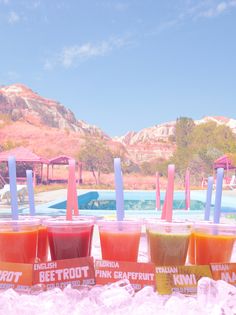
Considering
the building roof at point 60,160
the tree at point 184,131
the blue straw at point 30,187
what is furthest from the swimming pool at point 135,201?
the tree at point 184,131

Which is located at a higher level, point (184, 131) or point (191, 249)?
point (184, 131)

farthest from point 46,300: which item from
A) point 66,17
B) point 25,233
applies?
point 66,17

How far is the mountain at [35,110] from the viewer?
104 feet

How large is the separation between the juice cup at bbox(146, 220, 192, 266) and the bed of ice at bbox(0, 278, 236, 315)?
8.3 inches

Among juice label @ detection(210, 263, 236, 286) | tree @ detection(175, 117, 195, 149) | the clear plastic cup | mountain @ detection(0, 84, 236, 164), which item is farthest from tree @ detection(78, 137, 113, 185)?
juice label @ detection(210, 263, 236, 286)

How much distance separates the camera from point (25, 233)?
108cm

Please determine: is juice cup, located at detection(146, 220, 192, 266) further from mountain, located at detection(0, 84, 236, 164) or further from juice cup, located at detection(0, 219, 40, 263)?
mountain, located at detection(0, 84, 236, 164)

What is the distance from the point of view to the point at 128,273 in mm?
936

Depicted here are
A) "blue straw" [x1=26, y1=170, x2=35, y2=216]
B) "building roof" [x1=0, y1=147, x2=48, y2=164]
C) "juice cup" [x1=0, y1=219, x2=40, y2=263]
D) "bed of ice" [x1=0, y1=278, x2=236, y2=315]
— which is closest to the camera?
"bed of ice" [x1=0, y1=278, x2=236, y2=315]

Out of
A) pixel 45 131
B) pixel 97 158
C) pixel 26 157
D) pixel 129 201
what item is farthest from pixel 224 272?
pixel 45 131

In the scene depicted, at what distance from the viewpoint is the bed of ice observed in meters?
0.78

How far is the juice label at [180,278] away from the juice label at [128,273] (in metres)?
0.02

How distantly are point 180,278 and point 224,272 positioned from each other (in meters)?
0.11

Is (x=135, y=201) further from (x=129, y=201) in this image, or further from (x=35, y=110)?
(x=35, y=110)
